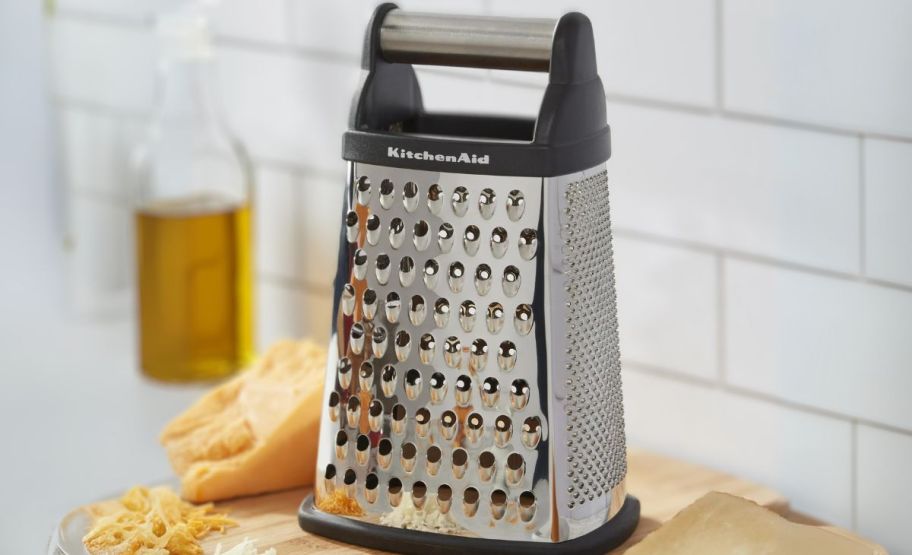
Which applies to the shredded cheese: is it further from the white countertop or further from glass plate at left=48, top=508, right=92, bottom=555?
the white countertop

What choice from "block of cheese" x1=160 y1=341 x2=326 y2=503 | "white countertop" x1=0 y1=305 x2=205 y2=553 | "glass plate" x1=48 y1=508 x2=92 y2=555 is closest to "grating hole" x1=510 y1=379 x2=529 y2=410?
"block of cheese" x1=160 y1=341 x2=326 y2=503

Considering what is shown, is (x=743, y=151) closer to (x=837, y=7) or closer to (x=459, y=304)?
(x=837, y=7)

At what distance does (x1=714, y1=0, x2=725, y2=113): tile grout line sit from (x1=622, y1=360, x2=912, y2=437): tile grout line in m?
0.22

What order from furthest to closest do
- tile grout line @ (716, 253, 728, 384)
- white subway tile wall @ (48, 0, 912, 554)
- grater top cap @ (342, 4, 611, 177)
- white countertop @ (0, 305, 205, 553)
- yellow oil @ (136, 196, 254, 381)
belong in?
yellow oil @ (136, 196, 254, 381) → white countertop @ (0, 305, 205, 553) → tile grout line @ (716, 253, 728, 384) → white subway tile wall @ (48, 0, 912, 554) → grater top cap @ (342, 4, 611, 177)

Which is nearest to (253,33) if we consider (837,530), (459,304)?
(459,304)

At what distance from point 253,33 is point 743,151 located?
0.61 meters

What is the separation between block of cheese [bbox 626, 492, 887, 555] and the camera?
86 centimetres

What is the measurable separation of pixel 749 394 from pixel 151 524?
18.6 inches

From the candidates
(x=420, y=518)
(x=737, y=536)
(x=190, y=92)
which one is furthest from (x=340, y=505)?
(x=190, y=92)

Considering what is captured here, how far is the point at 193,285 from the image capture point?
1381 millimetres

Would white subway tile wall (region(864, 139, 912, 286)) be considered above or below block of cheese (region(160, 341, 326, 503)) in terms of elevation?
above

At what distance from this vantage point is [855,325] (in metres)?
1.00

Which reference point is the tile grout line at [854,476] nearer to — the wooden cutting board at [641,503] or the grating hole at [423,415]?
the wooden cutting board at [641,503]

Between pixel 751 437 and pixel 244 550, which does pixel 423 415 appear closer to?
pixel 244 550
